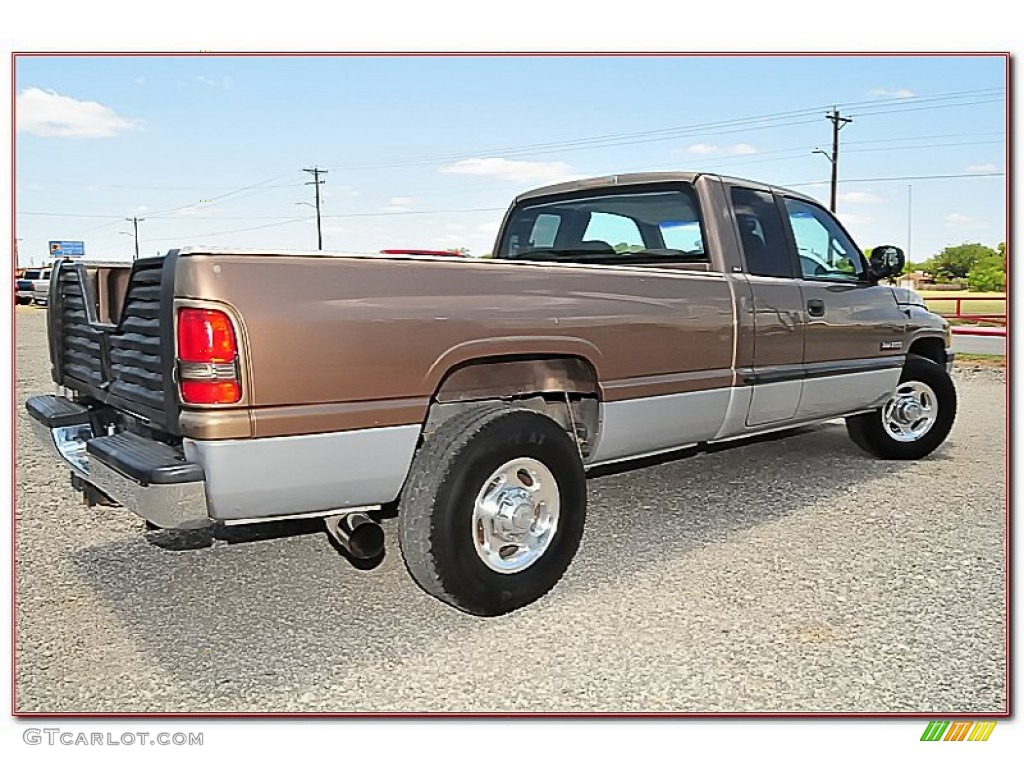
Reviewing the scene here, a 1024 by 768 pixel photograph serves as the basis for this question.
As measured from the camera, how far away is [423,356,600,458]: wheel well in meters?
3.95

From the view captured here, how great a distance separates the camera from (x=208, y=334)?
3152 mm

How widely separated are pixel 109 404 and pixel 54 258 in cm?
106

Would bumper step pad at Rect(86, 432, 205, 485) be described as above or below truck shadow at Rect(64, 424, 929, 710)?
above

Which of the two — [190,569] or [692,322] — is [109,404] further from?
[692,322]

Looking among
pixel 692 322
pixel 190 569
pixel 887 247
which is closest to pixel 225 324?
pixel 190 569

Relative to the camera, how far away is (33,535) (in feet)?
16.3

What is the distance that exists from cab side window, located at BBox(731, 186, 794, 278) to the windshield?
12.0 inches

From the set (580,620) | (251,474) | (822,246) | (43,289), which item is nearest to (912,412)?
(822,246)

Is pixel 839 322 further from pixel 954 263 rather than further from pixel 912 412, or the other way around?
pixel 954 263

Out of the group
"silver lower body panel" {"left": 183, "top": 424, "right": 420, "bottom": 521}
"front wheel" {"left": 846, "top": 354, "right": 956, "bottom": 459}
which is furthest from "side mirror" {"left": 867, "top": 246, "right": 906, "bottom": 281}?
"silver lower body panel" {"left": 183, "top": 424, "right": 420, "bottom": 521}

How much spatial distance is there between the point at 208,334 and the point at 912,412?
5453 millimetres

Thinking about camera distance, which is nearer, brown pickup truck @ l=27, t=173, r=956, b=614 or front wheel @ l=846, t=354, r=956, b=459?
brown pickup truck @ l=27, t=173, r=956, b=614

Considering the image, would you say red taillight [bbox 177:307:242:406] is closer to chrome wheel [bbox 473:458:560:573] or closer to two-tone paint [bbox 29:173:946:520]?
two-tone paint [bbox 29:173:946:520]

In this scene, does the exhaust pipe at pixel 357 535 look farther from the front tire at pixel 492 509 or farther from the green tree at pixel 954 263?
the green tree at pixel 954 263
